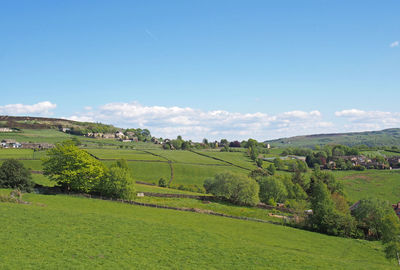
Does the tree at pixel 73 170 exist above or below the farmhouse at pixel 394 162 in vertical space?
above

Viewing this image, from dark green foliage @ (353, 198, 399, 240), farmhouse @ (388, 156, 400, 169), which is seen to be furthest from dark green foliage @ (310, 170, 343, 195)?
farmhouse @ (388, 156, 400, 169)

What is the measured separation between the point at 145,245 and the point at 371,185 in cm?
10936

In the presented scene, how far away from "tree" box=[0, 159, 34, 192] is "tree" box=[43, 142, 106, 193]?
4643 mm

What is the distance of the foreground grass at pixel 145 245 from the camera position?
2347cm

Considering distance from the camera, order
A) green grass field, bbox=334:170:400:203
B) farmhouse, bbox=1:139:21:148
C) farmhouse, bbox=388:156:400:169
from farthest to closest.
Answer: farmhouse, bbox=388:156:400:169 < farmhouse, bbox=1:139:21:148 < green grass field, bbox=334:170:400:203

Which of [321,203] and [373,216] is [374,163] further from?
[321,203]

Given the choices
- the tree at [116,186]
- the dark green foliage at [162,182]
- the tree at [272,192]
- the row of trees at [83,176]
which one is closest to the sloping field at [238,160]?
the tree at [272,192]

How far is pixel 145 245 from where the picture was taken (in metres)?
28.9

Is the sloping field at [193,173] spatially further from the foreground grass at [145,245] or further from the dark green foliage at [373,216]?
the foreground grass at [145,245]

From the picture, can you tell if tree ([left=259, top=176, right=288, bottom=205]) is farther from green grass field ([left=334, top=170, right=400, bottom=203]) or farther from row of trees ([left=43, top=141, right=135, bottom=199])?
row of trees ([left=43, top=141, right=135, bottom=199])

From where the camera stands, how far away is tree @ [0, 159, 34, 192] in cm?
5056

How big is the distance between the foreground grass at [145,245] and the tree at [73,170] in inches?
322

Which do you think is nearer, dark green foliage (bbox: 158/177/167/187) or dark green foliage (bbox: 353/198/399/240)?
dark green foliage (bbox: 353/198/399/240)

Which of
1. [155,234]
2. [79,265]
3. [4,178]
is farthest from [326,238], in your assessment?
[4,178]
